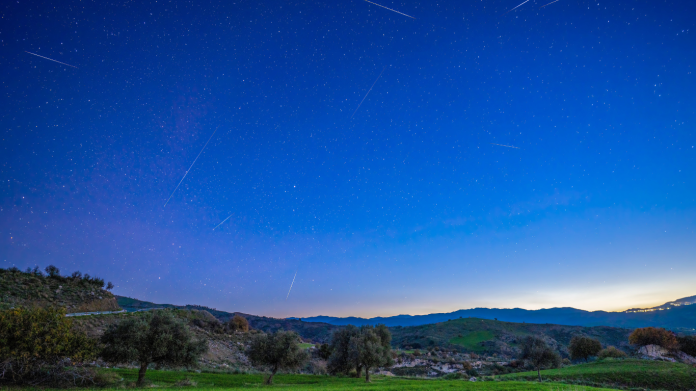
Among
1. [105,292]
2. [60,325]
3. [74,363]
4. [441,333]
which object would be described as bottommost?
[441,333]

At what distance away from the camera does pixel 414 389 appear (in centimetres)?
2975

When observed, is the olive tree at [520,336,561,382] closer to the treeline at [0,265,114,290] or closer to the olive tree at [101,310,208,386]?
the olive tree at [101,310,208,386]

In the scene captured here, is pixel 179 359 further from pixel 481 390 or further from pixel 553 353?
pixel 553 353

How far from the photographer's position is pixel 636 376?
158 ft

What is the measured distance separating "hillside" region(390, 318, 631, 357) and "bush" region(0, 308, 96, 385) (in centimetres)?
11415

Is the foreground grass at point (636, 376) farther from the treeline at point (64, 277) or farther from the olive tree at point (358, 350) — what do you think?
the treeline at point (64, 277)

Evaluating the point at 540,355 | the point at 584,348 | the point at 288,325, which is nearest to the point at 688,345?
the point at 584,348

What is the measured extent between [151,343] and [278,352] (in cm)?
1512

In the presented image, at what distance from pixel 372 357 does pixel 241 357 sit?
32.0 meters

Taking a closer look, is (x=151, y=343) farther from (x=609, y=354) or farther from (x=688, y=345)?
(x=688, y=345)

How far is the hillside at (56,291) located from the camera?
173 ft

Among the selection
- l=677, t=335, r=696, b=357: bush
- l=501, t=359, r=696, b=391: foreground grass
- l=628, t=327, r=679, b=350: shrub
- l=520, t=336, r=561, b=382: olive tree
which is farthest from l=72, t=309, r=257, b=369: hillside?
l=677, t=335, r=696, b=357: bush

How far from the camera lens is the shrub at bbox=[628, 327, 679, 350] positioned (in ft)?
232

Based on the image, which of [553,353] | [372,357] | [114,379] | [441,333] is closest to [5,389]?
[114,379]
